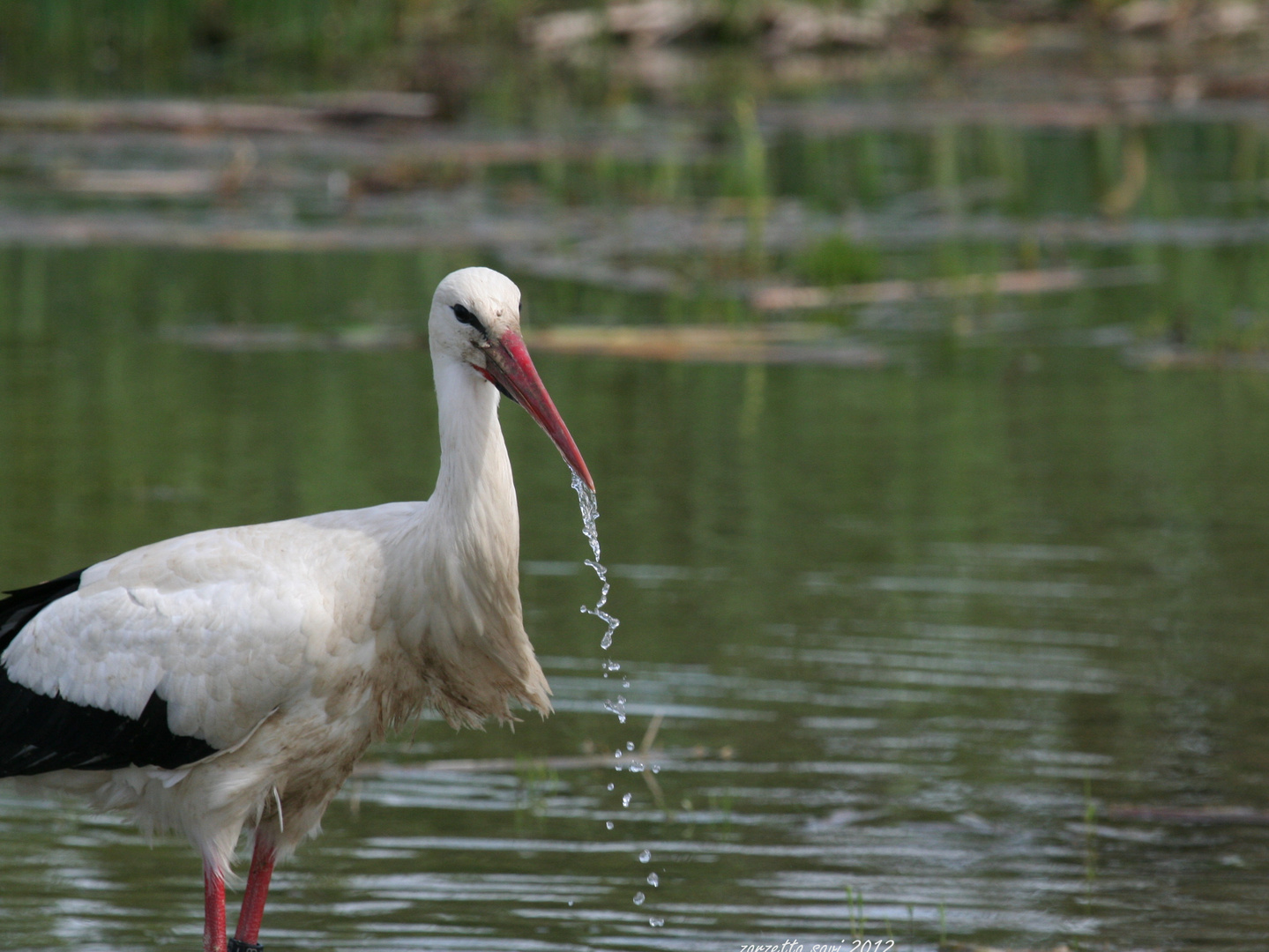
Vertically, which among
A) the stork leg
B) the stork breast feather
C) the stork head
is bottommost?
the stork leg

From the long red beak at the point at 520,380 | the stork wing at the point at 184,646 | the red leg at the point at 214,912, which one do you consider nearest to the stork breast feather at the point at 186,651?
the stork wing at the point at 184,646

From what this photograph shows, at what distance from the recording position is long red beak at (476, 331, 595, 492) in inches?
192

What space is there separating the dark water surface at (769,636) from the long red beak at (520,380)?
1.32 m

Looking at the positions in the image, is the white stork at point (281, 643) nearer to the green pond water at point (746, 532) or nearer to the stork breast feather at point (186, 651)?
the stork breast feather at point (186, 651)

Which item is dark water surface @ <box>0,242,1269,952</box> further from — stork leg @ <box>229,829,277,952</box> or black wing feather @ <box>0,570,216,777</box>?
black wing feather @ <box>0,570,216,777</box>

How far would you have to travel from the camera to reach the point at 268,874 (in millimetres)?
5262

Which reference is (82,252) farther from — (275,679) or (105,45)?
(105,45)

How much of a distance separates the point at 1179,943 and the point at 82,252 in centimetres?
1169

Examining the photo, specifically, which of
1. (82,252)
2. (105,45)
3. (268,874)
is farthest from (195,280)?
(105,45)

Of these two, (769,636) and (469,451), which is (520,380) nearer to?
(469,451)

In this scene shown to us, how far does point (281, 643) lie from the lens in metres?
4.89

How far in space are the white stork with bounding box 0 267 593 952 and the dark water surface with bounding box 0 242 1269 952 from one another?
492 millimetres

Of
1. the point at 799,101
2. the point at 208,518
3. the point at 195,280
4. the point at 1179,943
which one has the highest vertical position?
the point at 799,101

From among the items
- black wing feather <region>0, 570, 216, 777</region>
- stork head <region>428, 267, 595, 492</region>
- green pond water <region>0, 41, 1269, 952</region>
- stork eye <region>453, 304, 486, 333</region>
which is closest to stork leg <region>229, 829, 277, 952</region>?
green pond water <region>0, 41, 1269, 952</region>
